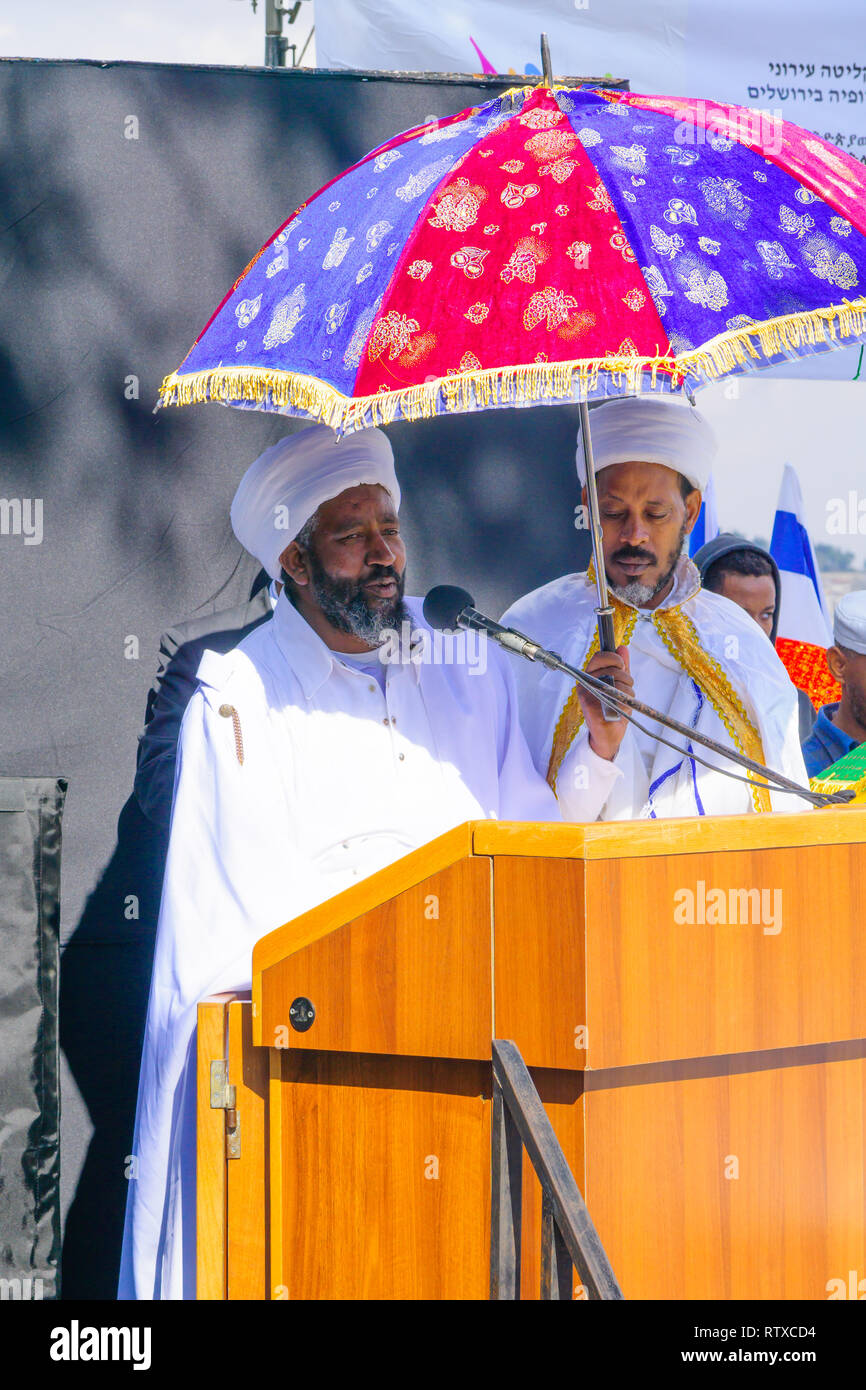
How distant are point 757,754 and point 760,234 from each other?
4.36 feet

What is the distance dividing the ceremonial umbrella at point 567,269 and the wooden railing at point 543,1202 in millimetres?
1155

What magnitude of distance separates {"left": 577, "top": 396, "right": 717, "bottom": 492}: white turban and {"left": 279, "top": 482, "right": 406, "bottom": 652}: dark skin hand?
0.55 m

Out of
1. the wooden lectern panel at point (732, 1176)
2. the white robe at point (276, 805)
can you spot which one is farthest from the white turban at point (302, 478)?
the wooden lectern panel at point (732, 1176)

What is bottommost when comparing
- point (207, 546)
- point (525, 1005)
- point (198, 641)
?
point (525, 1005)

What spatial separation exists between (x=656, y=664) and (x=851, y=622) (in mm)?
1454

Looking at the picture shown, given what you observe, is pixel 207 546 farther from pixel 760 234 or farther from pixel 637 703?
pixel 760 234

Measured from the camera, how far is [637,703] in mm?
2893

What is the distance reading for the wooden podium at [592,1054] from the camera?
2008 millimetres

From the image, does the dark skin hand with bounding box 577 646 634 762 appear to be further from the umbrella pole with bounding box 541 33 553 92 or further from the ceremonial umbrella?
the umbrella pole with bounding box 541 33 553 92

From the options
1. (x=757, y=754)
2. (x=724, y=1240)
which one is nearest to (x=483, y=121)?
(x=757, y=754)

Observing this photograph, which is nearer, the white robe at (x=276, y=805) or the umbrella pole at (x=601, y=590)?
the white robe at (x=276, y=805)

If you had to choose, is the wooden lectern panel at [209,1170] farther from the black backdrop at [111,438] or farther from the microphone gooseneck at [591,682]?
the black backdrop at [111,438]

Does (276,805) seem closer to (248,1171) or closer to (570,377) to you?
(248,1171)

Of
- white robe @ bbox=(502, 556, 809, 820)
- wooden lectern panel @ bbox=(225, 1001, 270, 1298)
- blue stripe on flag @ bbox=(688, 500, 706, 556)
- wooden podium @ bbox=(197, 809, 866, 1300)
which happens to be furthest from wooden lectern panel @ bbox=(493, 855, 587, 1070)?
blue stripe on flag @ bbox=(688, 500, 706, 556)
